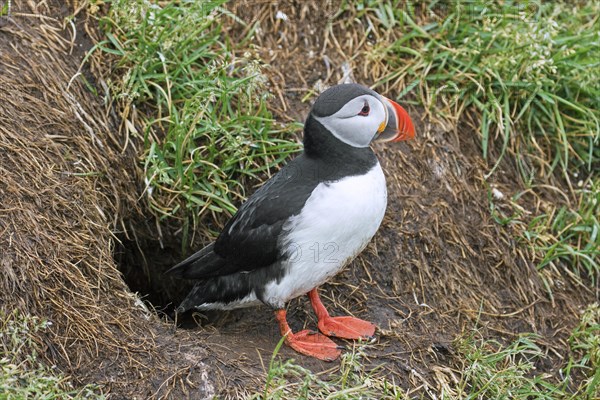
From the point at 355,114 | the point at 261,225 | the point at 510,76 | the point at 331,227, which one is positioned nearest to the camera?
the point at 331,227

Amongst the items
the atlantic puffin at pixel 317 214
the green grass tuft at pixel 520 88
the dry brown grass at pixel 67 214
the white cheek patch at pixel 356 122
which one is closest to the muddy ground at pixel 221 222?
the dry brown grass at pixel 67 214

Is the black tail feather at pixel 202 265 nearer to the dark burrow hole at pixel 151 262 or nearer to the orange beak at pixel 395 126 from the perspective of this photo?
the dark burrow hole at pixel 151 262

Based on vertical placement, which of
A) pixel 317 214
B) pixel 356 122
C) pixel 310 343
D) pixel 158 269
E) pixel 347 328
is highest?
pixel 356 122

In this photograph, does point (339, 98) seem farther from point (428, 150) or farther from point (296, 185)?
point (428, 150)

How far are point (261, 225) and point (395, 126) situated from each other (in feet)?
2.72

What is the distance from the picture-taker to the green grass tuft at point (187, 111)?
495cm

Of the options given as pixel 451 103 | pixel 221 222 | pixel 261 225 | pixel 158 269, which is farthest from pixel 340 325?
pixel 451 103

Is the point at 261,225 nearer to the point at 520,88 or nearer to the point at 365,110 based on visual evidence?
the point at 365,110

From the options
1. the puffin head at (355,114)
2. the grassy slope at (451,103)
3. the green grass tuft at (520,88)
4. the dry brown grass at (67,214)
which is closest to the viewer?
the dry brown grass at (67,214)

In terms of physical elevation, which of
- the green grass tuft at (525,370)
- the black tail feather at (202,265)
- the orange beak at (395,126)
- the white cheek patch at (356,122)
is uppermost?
the white cheek patch at (356,122)

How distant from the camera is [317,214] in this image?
4078 mm

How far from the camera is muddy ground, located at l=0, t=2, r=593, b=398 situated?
4074mm

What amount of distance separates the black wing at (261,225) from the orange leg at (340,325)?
0.45m

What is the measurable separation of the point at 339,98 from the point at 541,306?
1.94 m
